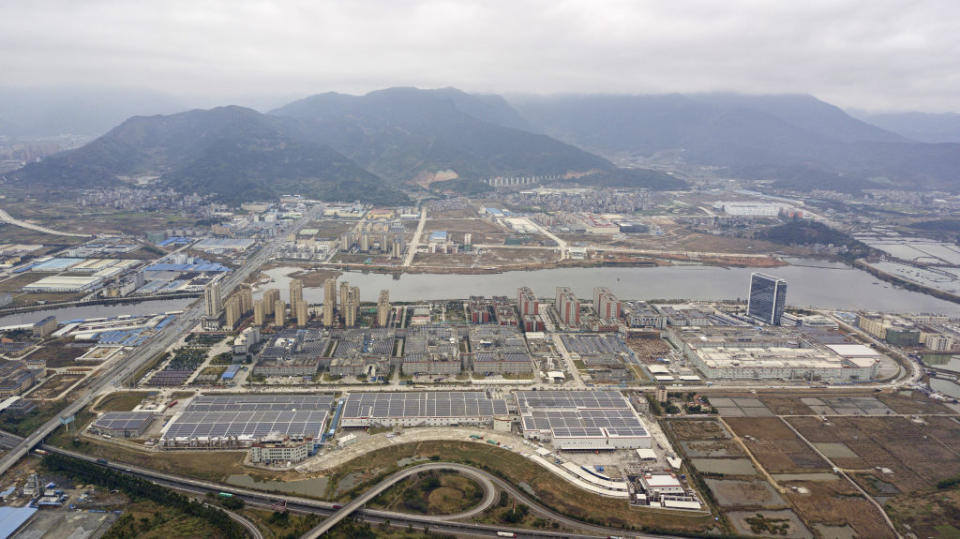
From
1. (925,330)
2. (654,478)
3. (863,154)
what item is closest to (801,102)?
(863,154)

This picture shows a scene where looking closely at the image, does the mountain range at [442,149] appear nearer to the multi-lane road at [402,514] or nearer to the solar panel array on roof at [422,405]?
the solar panel array on roof at [422,405]

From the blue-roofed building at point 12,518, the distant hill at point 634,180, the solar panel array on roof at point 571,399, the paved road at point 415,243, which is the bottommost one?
Answer: the blue-roofed building at point 12,518

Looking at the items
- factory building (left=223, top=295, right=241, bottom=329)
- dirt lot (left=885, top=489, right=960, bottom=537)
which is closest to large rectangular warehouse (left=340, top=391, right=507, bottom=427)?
factory building (left=223, top=295, right=241, bottom=329)

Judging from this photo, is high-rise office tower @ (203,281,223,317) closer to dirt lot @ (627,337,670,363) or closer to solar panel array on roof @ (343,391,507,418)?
solar panel array on roof @ (343,391,507,418)

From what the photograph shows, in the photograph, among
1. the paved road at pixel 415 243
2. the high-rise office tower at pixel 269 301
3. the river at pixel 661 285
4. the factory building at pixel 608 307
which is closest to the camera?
the high-rise office tower at pixel 269 301

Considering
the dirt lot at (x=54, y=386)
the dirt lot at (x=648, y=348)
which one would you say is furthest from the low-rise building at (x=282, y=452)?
the dirt lot at (x=648, y=348)

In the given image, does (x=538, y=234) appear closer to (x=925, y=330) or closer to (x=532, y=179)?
(x=925, y=330)
